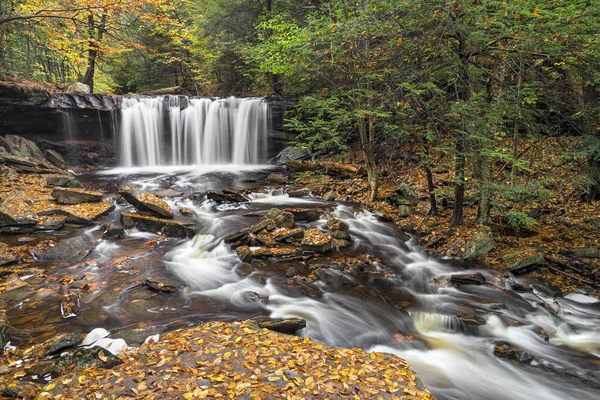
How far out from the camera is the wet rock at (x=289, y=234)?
892cm

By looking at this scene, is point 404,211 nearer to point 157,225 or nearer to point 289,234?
point 289,234

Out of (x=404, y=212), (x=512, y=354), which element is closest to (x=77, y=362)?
(x=512, y=354)

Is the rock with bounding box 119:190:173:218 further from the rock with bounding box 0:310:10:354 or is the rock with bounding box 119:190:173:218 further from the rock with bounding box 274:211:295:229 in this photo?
the rock with bounding box 0:310:10:354

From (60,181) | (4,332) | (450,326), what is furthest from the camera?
(60,181)

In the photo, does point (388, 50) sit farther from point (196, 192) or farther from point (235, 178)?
point (235, 178)

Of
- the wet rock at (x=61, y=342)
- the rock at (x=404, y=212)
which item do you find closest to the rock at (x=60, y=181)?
the wet rock at (x=61, y=342)

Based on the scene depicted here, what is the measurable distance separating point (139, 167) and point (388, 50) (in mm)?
15649

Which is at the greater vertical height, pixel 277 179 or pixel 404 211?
pixel 277 179

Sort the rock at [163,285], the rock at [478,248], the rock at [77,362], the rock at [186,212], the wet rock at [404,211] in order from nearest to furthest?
the rock at [77,362] < the rock at [163,285] < the rock at [478,248] < the wet rock at [404,211] < the rock at [186,212]

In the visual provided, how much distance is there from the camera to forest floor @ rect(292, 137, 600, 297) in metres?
7.19

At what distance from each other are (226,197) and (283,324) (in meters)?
7.83

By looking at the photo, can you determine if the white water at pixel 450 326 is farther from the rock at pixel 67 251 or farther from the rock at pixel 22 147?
the rock at pixel 22 147

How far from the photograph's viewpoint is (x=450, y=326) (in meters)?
6.10

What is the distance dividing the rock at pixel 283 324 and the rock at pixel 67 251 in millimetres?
4888
